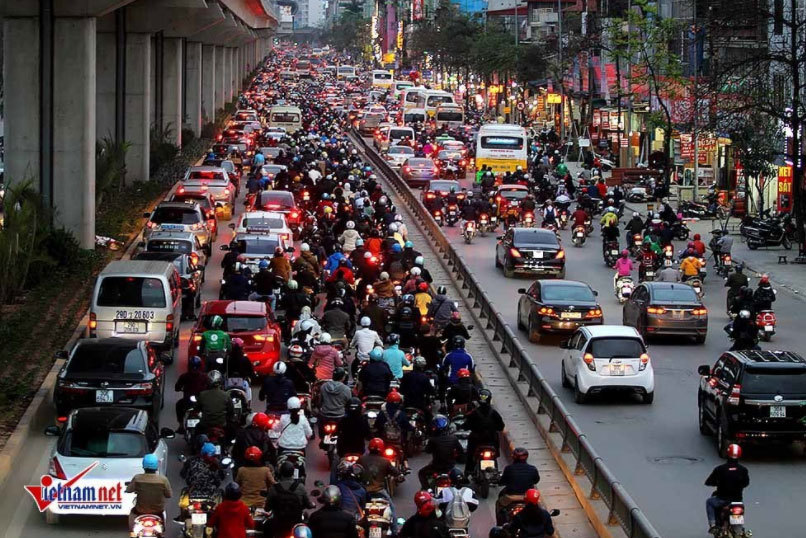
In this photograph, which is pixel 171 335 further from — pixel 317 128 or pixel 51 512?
pixel 317 128

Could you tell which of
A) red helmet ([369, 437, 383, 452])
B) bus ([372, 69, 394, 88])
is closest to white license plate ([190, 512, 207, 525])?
red helmet ([369, 437, 383, 452])

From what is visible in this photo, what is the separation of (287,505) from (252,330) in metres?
11.2

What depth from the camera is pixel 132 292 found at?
28.8 meters

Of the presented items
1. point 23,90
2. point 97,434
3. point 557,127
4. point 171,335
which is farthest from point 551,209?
point 557,127

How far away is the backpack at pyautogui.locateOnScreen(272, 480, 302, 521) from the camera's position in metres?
16.8

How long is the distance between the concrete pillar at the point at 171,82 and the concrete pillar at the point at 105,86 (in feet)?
59.9

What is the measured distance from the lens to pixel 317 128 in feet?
314

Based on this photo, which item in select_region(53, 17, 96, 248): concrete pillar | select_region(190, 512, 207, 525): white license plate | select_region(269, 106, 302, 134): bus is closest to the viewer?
select_region(190, 512, 207, 525): white license plate

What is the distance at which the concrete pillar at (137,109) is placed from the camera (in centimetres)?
6619

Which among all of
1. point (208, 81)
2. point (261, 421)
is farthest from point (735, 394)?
point (208, 81)

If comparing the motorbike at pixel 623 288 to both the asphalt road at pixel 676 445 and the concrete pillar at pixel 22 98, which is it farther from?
the concrete pillar at pixel 22 98

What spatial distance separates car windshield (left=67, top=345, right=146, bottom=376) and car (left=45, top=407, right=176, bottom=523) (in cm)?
362

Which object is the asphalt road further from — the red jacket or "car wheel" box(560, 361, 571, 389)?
the red jacket

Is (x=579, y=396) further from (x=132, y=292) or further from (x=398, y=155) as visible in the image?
(x=398, y=155)
